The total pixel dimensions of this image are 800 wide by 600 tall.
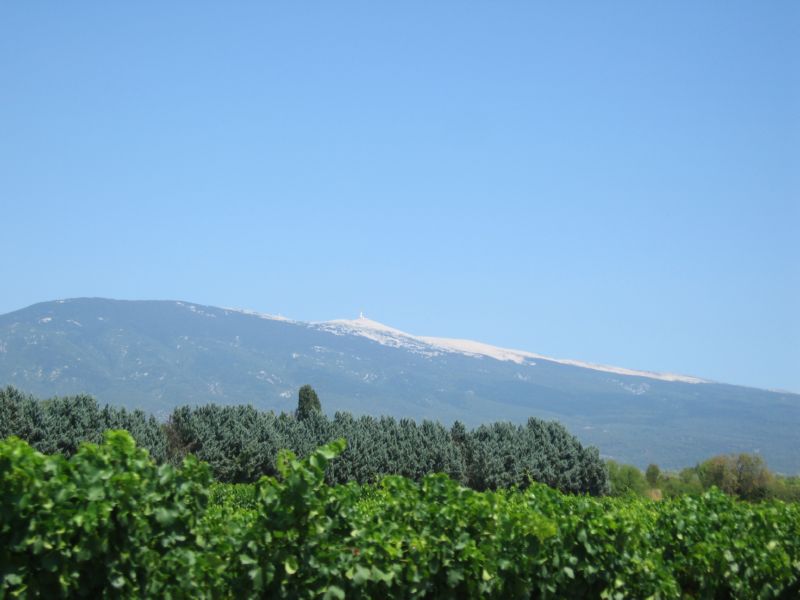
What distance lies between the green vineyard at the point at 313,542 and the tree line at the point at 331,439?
16.4 metres

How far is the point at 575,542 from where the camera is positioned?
8.03 metres

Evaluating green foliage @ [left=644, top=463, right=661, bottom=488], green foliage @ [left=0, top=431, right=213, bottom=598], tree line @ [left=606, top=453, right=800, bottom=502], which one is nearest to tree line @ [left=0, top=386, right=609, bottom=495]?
tree line @ [left=606, top=453, right=800, bottom=502]

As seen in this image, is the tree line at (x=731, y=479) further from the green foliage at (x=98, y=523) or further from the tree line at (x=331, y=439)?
the green foliage at (x=98, y=523)

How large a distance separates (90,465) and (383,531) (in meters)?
2.24

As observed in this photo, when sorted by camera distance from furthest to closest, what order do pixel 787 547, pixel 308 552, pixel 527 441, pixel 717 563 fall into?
pixel 527 441
pixel 787 547
pixel 717 563
pixel 308 552

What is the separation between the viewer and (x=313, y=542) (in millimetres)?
6520

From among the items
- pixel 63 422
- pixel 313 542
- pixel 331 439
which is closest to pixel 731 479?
pixel 331 439

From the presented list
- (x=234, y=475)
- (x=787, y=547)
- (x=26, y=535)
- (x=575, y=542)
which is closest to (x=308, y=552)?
(x=26, y=535)

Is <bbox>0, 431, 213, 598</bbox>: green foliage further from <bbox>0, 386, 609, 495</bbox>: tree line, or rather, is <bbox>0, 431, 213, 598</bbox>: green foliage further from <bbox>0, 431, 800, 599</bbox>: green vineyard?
<bbox>0, 386, 609, 495</bbox>: tree line

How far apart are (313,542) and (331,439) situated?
2222 cm

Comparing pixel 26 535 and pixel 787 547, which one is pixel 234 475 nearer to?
pixel 787 547

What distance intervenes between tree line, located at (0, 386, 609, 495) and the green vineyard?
16416 millimetres

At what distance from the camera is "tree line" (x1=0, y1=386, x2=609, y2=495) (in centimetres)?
2452

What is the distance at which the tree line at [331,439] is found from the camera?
24.5m
